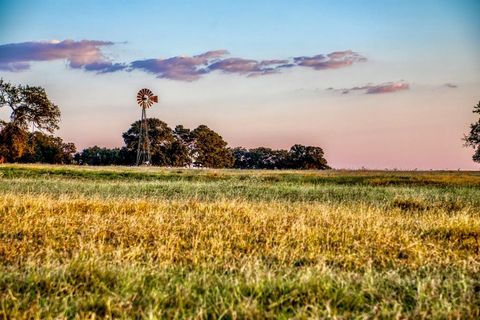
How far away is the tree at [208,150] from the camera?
383 ft

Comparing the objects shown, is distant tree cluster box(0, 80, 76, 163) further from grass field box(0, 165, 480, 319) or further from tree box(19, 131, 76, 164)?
grass field box(0, 165, 480, 319)

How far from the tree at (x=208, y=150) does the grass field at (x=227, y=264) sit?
10217cm

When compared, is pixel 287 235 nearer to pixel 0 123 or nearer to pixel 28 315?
pixel 28 315

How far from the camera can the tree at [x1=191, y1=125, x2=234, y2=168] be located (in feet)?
383

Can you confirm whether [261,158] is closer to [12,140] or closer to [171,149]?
[171,149]

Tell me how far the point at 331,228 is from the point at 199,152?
106553mm

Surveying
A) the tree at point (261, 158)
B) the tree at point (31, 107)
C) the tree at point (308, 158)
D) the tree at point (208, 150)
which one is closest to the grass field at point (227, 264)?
the tree at point (31, 107)

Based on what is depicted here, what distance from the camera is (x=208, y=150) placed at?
119 meters

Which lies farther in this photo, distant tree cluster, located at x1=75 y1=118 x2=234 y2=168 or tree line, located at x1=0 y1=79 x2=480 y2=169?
distant tree cluster, located at x1=75 y1=118 x2=234 y2=168

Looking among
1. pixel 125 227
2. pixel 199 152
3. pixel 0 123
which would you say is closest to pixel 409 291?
pixel 125 227

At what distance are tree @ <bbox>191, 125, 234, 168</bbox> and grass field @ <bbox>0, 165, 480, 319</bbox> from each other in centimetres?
10217

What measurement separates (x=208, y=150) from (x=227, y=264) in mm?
111257

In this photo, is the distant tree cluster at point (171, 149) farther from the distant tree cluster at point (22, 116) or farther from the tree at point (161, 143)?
the distant tree cluster at point (22, 116)

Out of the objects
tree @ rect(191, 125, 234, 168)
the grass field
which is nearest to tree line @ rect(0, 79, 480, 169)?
tree @ rect(191, 125, 234, 168)
